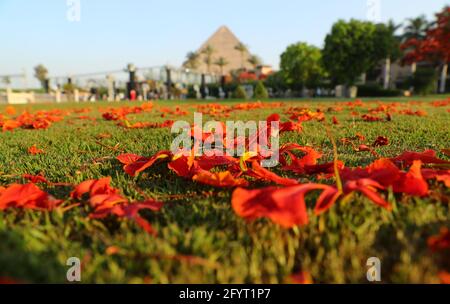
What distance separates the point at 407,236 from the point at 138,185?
3.84 feet

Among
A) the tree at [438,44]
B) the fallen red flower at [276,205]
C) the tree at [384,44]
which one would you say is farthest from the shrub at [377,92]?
the fallen red flower at [276,205]

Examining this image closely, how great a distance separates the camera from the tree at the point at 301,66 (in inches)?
2024

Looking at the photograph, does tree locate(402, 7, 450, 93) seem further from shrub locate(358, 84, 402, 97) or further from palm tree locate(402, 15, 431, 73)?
palm tree locate(402, 15, 431, 73)

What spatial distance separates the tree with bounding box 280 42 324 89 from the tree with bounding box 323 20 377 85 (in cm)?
1554

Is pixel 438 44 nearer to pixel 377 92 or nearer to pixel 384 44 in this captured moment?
pixel 384 44

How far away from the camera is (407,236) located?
96 cm

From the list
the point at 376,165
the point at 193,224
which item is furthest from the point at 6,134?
the point at 376,165

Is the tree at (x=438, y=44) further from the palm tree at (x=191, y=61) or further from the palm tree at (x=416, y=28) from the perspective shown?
the palm tree at (x=191, y=61)

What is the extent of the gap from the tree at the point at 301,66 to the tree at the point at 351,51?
51.0 ft

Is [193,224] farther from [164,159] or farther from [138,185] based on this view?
[164,159]

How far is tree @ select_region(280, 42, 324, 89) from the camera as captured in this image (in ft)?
169

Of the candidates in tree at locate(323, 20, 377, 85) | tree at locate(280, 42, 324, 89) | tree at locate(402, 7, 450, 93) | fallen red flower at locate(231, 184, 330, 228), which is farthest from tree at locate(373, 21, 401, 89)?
fallen red flower at locate(231, 184, 330, 228)

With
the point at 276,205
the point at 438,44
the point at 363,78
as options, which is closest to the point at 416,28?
the point at 363,78

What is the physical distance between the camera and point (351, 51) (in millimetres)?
33188
